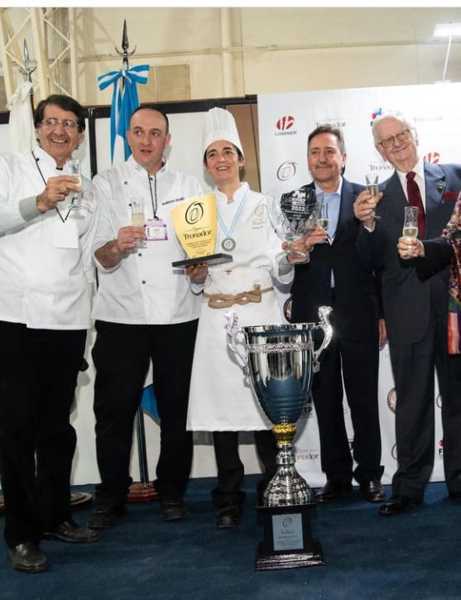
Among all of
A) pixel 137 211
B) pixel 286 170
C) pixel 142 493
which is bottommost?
pixel 142 493

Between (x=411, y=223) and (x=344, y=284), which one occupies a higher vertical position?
(x=411, y=223)

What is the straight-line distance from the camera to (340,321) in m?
3.36

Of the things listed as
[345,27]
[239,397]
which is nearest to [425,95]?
[239,397]

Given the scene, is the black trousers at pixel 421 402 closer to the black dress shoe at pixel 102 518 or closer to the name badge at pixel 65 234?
the black dress shoe at pixel 102 518

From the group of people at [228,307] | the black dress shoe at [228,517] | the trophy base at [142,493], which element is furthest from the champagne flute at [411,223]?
the trophy base at [142,493]

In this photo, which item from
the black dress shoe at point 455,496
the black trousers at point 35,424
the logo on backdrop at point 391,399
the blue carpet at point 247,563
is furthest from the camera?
the logo on backdrop at point 391,399

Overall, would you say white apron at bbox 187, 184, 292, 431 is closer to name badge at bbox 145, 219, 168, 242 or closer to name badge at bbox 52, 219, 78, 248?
name badge at bbox 145, 219, 168, 242

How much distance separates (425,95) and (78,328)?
239 centimetres

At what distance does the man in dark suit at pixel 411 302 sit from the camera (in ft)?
10.4

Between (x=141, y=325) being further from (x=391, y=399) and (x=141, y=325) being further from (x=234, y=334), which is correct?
(x=391, y=399)

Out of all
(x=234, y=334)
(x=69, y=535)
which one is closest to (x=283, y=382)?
(x=234, y=334)

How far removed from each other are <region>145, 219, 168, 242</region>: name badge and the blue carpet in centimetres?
125

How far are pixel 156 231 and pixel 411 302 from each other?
1.15 metres

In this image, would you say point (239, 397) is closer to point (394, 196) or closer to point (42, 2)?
point (394, 196)
